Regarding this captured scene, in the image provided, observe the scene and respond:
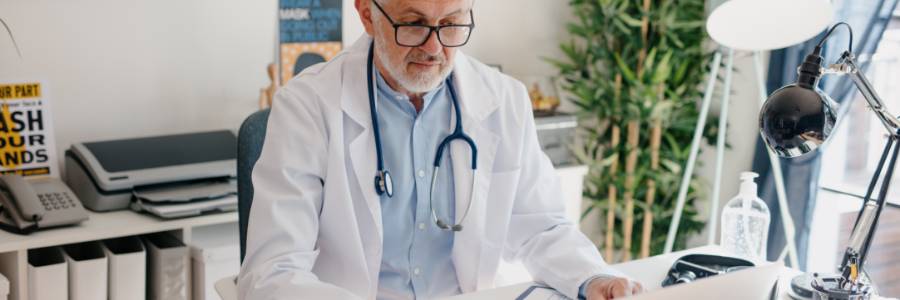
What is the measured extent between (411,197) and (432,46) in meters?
0.31

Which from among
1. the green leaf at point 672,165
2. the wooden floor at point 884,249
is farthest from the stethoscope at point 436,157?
the wooden floor at point 884,249

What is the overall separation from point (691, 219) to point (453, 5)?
188 centimetres

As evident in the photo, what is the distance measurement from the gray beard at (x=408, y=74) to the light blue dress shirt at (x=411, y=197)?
5cm

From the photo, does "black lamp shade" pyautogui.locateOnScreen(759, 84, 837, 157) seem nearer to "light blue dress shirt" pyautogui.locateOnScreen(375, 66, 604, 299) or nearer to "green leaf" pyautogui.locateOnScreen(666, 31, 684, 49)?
"light blue dress shirt" pyautogui.locateOnScreen(375, 66, 604, 299)

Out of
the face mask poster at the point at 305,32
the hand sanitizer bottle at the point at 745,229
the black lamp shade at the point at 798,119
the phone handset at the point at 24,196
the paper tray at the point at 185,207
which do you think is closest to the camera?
the black lamp shade at the point at 798,119

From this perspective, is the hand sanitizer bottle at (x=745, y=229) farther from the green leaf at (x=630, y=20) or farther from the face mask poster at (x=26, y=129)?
the face mask poster at (x=26, y=129)

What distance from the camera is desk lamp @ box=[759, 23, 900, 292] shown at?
3.16ft

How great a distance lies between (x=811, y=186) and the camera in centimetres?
215

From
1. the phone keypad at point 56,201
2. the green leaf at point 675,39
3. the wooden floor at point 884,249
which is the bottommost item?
the wooden floor at point 884,249

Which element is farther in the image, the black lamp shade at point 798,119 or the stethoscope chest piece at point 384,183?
the stethoscope chest piece at point 384,183

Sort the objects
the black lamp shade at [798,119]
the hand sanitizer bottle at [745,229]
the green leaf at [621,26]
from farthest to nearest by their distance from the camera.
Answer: the green leaf at [621,26] < the hand sanitizer bottle at [745,229] < the black lamp shade at [798,119]

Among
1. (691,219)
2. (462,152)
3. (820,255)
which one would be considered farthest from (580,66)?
(462,152)

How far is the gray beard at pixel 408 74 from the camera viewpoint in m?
1.27

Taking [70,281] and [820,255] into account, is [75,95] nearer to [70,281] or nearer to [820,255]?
[70,281]
